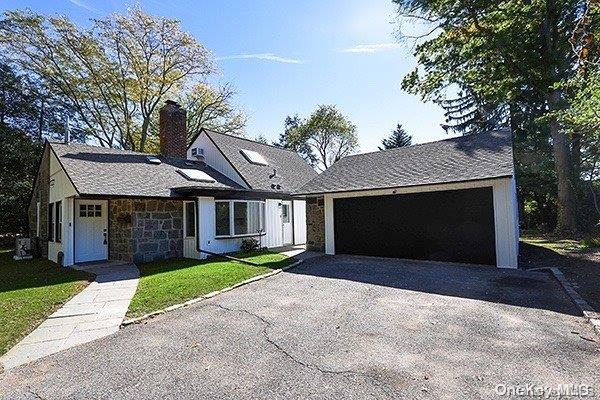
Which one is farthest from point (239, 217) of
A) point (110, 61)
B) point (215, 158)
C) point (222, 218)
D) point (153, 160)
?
point (110, 61)

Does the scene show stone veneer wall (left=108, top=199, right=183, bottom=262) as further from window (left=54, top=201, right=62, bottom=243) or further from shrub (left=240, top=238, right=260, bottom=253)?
shrub (left=240, top=238, right=260, bottom=253)

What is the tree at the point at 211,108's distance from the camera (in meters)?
26.0

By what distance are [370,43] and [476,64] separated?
810 cm

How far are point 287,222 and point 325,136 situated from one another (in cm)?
2450

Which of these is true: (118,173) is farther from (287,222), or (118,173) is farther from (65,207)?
(287,222)

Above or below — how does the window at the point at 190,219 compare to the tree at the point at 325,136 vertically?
below

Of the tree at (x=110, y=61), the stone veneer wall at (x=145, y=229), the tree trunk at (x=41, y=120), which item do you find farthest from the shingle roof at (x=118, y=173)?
the tree trunk at (x=41, y=120)

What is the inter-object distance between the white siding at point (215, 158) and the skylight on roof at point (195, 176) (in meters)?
1.06

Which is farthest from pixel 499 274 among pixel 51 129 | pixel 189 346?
pixel 51 129

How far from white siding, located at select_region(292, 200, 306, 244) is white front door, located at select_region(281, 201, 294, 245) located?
0.24m

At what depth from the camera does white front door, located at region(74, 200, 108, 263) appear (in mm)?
11281

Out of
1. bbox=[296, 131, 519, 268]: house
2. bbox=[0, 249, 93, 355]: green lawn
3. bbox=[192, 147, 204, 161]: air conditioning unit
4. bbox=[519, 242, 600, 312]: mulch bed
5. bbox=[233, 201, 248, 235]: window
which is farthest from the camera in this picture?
bbox=[192, 147, 204, 161]: air conditioning unit

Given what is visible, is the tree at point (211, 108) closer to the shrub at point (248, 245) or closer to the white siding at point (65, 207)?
the white siding at point (65, 207)

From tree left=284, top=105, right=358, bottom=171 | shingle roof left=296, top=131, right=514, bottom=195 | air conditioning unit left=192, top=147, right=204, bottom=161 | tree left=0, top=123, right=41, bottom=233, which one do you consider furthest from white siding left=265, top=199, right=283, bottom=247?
tree left=284, top=105, right=358, bottom=171
